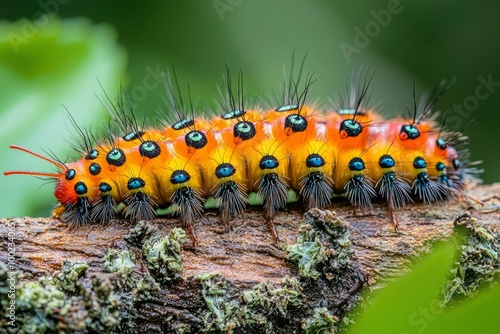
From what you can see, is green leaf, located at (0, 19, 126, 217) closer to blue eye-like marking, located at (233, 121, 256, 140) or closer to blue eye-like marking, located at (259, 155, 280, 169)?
blue eye-like marking, located at (233, 121, 256, 140)

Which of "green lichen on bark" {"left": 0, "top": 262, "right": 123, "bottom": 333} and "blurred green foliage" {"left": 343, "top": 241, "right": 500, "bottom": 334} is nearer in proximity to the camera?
"blurred green foliage" {"left": 343, "top": 241, "right": 500, "bottom": 334}

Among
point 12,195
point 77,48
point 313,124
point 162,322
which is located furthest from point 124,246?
point 77,48

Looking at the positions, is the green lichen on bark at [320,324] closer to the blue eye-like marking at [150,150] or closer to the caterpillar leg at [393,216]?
the caterpillar leg at [393,216]

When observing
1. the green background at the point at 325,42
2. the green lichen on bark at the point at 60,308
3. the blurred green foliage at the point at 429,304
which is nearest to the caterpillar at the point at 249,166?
the green lichen on bark at the point at 60,308

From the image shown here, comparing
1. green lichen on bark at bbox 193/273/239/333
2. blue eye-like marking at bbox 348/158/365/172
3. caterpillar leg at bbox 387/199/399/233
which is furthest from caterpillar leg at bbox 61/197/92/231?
caterpillar leg at bbox 387/199/399/233

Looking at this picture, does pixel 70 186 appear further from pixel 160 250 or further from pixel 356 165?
pixel 356 165

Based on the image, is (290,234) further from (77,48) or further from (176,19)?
(176,19)
